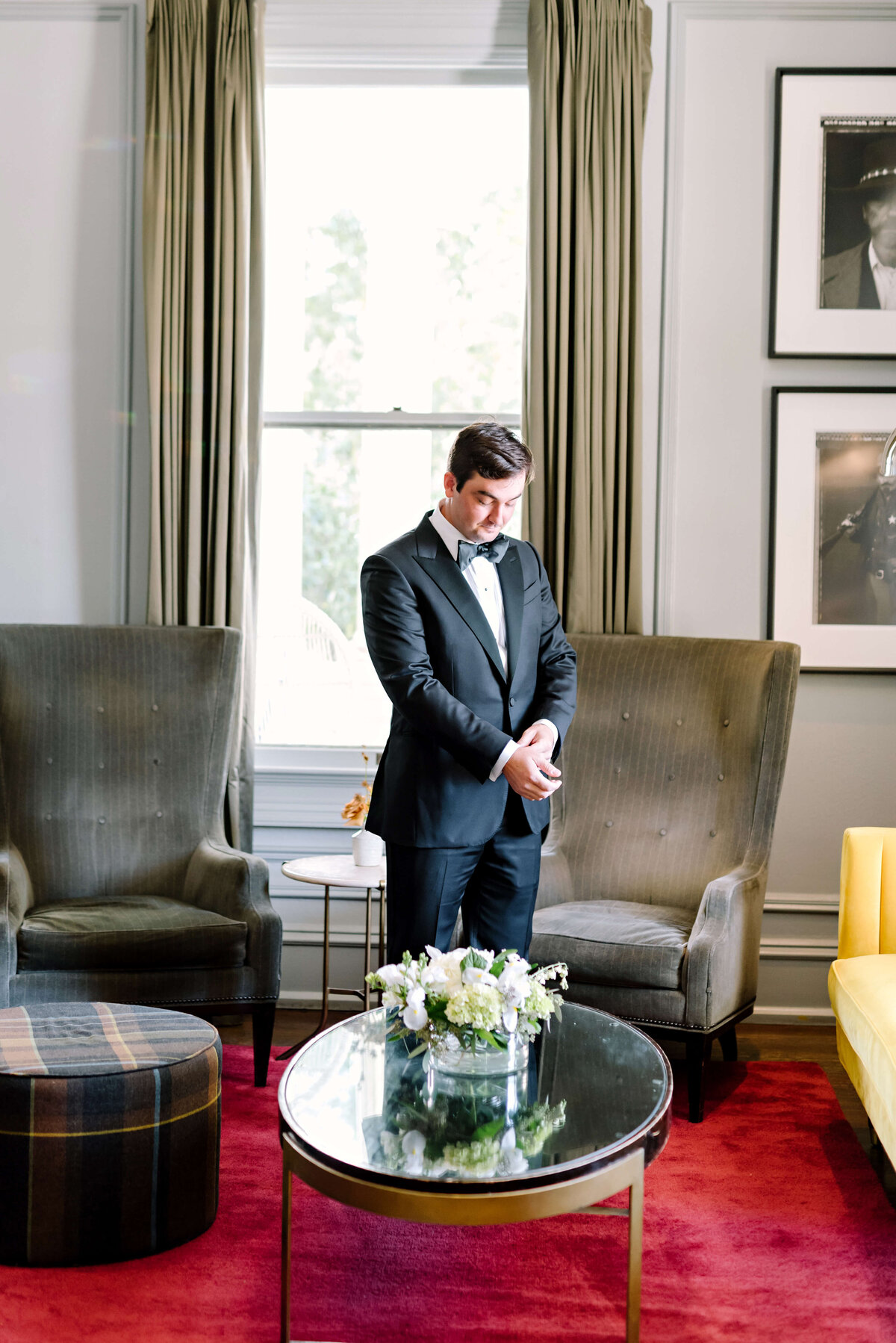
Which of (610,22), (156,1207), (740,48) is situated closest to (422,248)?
(610,22)

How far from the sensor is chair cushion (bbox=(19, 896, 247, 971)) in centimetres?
304

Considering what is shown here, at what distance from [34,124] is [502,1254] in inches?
155

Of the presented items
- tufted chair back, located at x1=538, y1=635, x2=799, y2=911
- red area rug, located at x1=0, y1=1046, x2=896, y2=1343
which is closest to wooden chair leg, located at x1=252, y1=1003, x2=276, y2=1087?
red area rug, located at x1=0, y1=1046, x2=896, y2=1343

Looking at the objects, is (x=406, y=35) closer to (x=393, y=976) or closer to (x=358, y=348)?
(x=358, y=348)

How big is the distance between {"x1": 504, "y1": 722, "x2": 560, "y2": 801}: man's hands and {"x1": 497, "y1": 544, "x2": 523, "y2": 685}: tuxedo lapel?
0.14 m

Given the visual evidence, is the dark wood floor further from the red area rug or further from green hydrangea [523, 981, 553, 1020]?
green hydrangea [523, 981, 553, 1020]

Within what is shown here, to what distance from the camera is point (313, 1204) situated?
247 cm

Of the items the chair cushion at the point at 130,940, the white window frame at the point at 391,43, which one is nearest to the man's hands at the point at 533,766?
the chair cushion at the point at 130,940

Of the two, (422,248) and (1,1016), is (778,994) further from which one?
(422,248)

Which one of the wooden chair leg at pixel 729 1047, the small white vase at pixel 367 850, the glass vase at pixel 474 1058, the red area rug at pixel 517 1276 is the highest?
the small white vase at pixel 367 850

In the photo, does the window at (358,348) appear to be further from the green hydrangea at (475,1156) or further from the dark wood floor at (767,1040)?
the green hydrangea at (475,1156)

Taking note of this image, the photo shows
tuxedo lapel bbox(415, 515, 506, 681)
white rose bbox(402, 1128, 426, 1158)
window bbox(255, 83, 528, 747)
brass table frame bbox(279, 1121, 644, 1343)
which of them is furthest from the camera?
window bbox(255, 83, 528, 747)

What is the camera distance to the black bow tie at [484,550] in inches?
101

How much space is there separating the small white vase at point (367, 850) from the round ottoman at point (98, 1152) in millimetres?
1141
